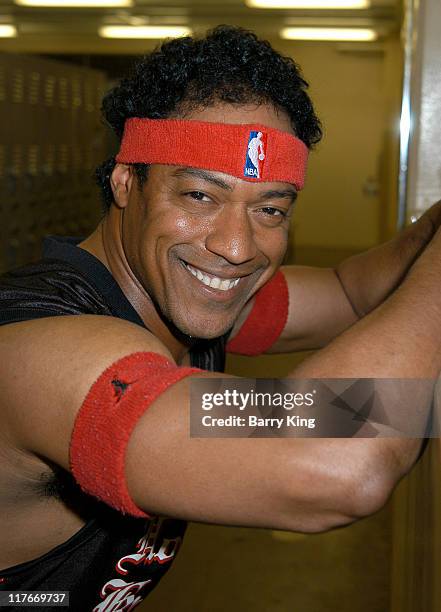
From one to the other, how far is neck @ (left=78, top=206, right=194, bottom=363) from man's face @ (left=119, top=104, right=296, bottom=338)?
0.07 feet

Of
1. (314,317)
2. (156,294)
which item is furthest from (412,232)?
(156,294)

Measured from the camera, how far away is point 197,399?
1.96 feet

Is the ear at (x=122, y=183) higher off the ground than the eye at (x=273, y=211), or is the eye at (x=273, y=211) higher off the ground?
the ear at (x=122, y=183)

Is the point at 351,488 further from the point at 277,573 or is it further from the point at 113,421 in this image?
the point at 277,573

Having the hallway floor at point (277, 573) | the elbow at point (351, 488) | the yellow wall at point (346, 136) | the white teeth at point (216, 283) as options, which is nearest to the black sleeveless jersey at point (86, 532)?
the white teeth at point (216, 283)

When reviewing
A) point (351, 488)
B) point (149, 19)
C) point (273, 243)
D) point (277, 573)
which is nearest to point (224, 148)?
point (273, 243)

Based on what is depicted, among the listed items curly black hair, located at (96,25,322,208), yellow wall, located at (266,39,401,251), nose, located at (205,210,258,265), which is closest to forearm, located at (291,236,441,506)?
nose, located at (205,210,258,265)

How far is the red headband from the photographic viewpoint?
840 millimetres

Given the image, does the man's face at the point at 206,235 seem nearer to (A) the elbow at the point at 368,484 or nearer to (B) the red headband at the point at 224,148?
(B) the red headband at the point at 224,148

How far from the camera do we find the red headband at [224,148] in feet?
2.76

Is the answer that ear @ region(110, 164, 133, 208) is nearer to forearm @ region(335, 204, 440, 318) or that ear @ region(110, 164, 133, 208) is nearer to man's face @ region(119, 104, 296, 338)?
man's face @ region(119, 104, 296, 338)

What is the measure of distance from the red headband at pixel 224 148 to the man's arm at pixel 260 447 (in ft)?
0.91

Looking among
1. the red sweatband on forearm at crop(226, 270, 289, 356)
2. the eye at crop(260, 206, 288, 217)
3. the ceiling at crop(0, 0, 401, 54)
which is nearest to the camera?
the eye at crop(260, 206, 288, 217)

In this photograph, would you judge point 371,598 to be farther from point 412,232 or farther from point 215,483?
point 215,483
